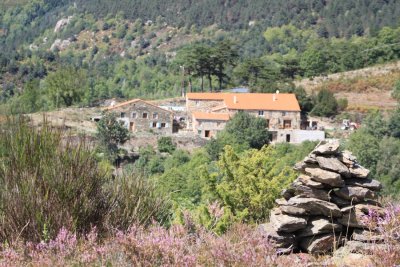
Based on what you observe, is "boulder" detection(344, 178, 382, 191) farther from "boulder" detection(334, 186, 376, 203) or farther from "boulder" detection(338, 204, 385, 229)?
"boulder" detection(338, 204, 385, 229)

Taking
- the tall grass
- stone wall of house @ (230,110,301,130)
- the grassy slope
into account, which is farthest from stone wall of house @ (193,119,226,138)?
the tall grass

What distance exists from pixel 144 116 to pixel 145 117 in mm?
134

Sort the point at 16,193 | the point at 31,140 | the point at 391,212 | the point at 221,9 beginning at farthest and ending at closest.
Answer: the point at 221,9 → the point at 31,140 → the point at 16,193 → the point at 391,212

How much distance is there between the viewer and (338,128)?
4372cm

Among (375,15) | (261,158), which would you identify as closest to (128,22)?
(375,15)

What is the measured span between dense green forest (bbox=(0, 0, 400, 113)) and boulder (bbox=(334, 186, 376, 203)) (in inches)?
1521

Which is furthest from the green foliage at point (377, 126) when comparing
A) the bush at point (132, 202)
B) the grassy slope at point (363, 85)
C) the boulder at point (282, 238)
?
the bush at point (132, 202)

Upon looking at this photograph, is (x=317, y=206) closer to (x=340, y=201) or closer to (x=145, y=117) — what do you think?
(x=340, y=201)

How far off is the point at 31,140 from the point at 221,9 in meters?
147

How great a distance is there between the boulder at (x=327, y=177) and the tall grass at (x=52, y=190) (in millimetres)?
1728

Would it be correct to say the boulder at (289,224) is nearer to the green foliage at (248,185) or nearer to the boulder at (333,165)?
the boulder at (333,165)

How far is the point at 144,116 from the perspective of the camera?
147ft

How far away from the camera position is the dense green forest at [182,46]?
180 feet

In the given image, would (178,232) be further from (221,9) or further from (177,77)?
(221,9)
